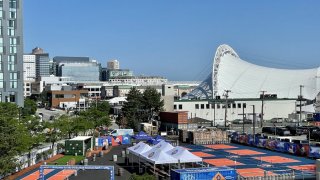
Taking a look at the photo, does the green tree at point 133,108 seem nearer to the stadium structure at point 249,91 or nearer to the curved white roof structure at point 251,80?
the stadium structure at point 249,91

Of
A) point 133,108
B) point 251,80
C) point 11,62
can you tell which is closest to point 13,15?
point 11,62

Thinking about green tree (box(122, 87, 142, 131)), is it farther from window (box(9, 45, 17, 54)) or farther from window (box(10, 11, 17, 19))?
window (box(10, 11, 17, 19))

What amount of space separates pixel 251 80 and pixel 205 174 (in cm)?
8938

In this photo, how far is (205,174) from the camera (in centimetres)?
2291

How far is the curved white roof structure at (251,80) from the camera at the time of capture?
340 ft

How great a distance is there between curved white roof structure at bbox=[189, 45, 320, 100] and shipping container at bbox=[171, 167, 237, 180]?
274 ft

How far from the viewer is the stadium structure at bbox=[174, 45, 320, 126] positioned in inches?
3716

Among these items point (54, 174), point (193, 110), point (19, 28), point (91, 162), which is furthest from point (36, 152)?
point (193, 110)

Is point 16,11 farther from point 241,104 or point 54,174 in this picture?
point 241,104

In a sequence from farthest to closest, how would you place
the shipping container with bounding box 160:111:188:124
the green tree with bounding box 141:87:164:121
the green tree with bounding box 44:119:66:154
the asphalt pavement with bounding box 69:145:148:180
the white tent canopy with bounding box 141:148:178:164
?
the green tree with bounding box 141:87:164:121
the shipping container with bounding box 160:111:188:124
the green tree with bounding box 44:119:66:154
the asphalt pavement with bounding box 69:145:148:180
the white tent canopy with bounding box 141:148:178:164

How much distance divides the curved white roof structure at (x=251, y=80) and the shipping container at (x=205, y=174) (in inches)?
3283

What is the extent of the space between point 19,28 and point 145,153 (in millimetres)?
42336

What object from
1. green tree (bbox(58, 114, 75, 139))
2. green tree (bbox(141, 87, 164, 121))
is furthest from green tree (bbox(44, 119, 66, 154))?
green tree (bbox(141, 87, 164, 121))

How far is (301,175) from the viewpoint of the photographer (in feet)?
91.6
